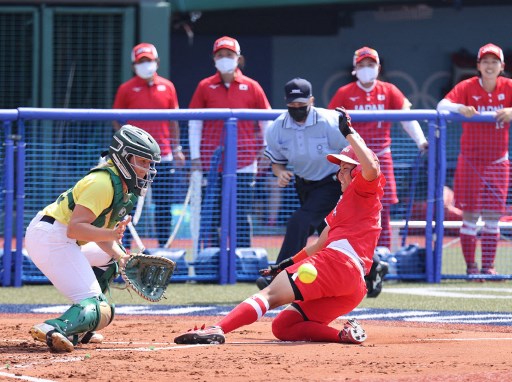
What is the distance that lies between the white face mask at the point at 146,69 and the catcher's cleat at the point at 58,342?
17.9 feet

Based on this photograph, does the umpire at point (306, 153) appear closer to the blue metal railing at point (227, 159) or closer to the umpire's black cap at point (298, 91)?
the umpire's black cap at point (298, 91)

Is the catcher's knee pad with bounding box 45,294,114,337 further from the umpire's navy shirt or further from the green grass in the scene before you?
the umpire's navy shirt

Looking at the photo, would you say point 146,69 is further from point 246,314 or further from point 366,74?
point 246,314

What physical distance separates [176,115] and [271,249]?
65.7 inches

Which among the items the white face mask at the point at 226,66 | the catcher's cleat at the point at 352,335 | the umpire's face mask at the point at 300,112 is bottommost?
the catcher's cleat at the point at 352,335

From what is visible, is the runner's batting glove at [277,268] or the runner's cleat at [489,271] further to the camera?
the runner's cleat at [489,271]

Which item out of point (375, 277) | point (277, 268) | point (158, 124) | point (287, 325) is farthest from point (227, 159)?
point (287, 325)

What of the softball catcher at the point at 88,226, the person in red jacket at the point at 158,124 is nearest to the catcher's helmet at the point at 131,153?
the softball catcher at the point at 88,226

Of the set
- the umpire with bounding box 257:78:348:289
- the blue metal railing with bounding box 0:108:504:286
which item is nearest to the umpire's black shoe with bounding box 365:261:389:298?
the umpire with bounding box 257:78:348:289

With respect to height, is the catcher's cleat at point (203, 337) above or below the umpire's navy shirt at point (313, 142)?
below

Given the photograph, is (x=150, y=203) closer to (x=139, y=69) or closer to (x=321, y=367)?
(x=139, y=69)

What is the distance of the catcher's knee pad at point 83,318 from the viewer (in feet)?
23.4

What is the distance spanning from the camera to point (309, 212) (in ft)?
32.1

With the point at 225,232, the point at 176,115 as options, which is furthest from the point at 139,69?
the point at 225,232
